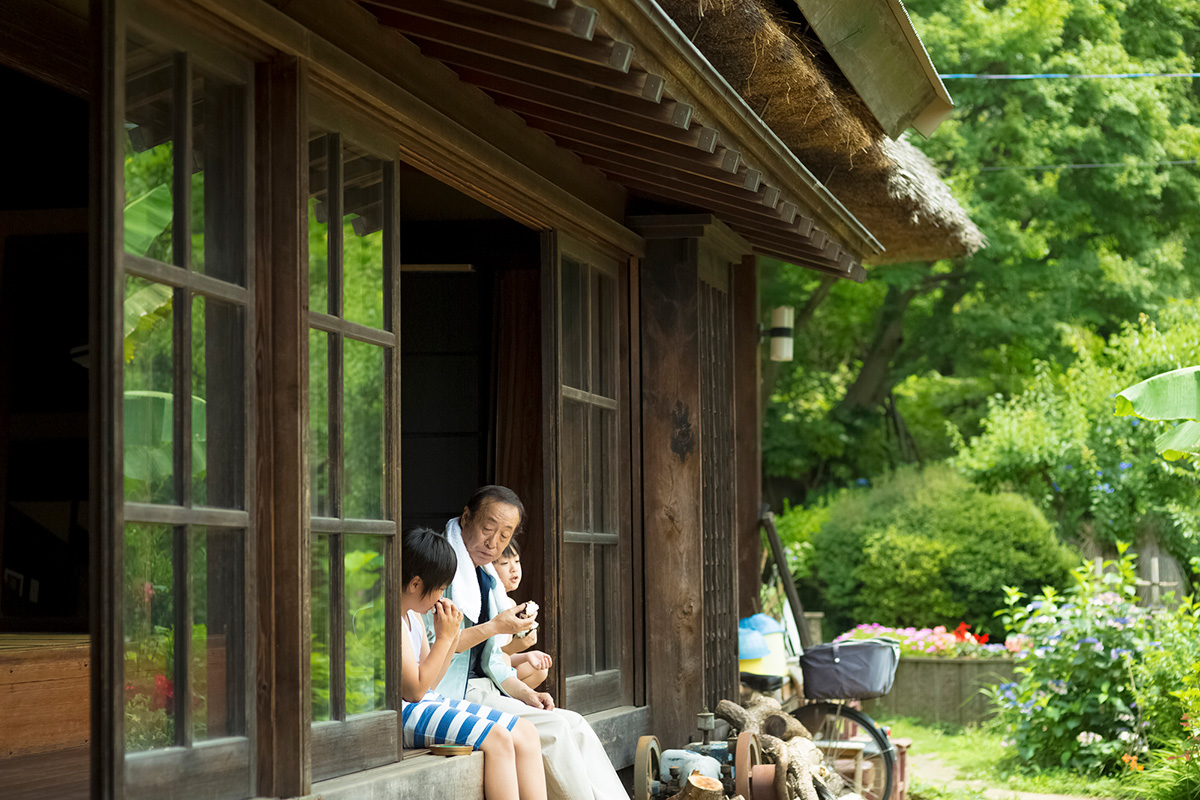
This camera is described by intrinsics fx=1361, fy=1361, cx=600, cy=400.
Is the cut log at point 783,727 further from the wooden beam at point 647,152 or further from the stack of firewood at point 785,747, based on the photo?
the wooden beam at point 647,152

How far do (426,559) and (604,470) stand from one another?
66.6 inches

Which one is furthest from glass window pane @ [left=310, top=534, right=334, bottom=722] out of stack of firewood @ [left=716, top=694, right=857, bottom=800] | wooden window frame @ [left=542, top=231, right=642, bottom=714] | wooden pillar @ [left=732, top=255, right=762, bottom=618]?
wooden pillar @ [left=732, top=255, right=762, bottom=618]

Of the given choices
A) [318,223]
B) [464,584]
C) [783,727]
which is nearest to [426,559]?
[464,584]

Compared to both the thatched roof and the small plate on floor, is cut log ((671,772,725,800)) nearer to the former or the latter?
the small plate on floor

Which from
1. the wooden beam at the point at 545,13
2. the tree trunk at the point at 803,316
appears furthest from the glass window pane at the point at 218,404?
the tree trunk at the point at 803,316

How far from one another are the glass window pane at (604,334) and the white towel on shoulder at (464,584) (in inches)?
46.0

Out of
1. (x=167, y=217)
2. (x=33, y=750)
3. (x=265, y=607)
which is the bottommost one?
(x=33, y=750)

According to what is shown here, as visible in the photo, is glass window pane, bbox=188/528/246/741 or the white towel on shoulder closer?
glass window pane, bbox=188/528/246/741

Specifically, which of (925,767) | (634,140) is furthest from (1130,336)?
(634,140)

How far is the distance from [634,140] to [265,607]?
2212 mm

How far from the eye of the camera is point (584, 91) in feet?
13.6

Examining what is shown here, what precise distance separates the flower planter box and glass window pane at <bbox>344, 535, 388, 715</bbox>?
8.69 metres

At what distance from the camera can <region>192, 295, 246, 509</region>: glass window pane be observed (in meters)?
3.06

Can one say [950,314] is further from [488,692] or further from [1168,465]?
[488,692]
